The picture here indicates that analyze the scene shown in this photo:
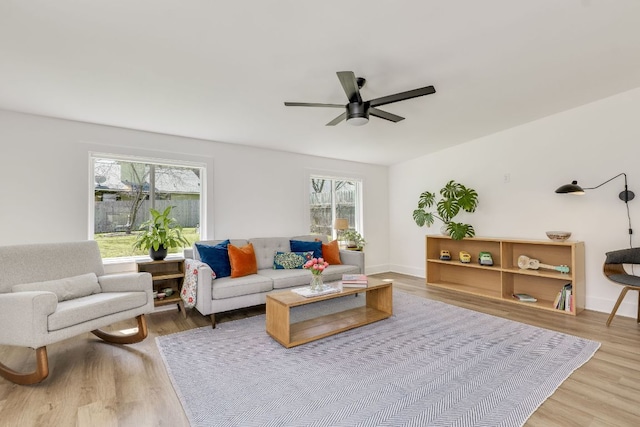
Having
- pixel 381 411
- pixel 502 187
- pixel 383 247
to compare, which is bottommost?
pixel 381 411

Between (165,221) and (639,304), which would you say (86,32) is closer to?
(165,221)

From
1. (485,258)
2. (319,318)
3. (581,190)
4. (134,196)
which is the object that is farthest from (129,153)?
(581,190)

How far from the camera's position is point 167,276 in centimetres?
352

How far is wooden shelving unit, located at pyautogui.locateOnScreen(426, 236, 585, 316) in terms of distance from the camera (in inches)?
144

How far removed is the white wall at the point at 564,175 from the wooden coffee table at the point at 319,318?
2.40m

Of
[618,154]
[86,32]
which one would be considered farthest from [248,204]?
[618,154]

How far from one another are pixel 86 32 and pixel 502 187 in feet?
16.7

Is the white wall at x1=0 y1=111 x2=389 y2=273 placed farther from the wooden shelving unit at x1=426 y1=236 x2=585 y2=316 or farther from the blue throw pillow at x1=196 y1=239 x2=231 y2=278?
the wooden shelving unit at x1=426 y1=236 x2=585 y2=316

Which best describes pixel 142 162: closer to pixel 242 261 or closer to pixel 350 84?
pixel 242 261

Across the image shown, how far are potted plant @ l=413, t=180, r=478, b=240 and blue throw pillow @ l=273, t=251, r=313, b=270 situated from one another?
232 centimetres

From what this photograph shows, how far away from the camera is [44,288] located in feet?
8.05

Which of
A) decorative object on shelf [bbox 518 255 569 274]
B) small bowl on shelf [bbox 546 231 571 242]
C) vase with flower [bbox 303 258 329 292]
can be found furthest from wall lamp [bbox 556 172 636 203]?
vase with flower [bbox 303 258 329 292]

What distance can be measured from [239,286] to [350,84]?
2297mm

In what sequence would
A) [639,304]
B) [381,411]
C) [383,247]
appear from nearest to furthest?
[381,411] < [639,304] < [383,247]
